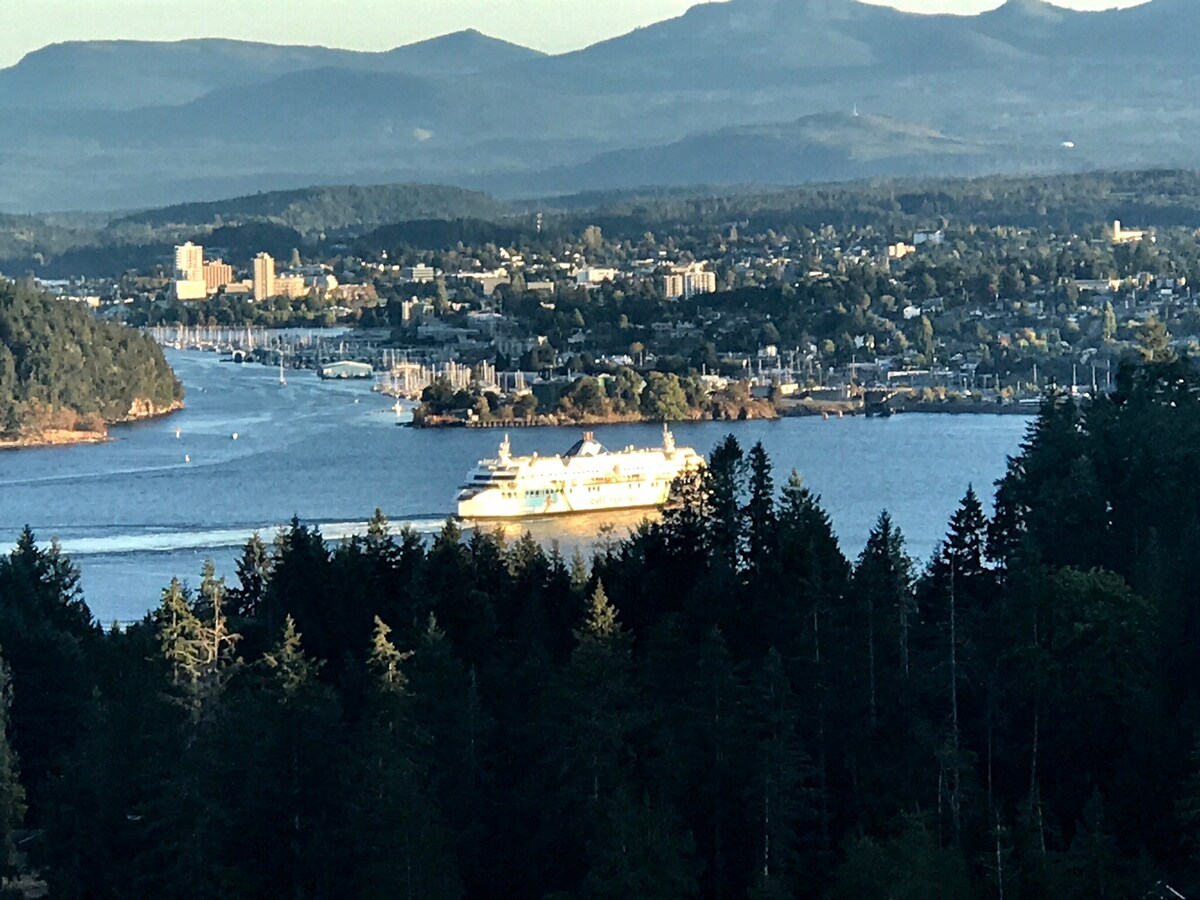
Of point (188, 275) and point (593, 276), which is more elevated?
point (188, 275)

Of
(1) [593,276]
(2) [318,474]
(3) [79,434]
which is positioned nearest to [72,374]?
(3) [79,434]

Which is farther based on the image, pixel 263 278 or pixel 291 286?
pixel 263 278

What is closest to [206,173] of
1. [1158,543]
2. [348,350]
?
[348,350]

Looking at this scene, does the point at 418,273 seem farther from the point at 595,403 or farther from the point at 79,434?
the point at 595,403

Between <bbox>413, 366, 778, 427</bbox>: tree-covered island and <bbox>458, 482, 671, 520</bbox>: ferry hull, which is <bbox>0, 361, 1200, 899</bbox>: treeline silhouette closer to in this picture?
<bbox>458, 482, 671, 520</bbox>: ferry hull

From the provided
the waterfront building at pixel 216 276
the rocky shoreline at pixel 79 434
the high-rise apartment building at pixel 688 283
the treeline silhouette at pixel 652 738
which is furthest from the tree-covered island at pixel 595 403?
the waterfront building at pixel 216 276

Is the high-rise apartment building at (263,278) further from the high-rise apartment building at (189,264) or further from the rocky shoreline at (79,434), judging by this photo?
the rocky shoreline at (79,434)

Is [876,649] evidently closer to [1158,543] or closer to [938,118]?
[1158,543]
